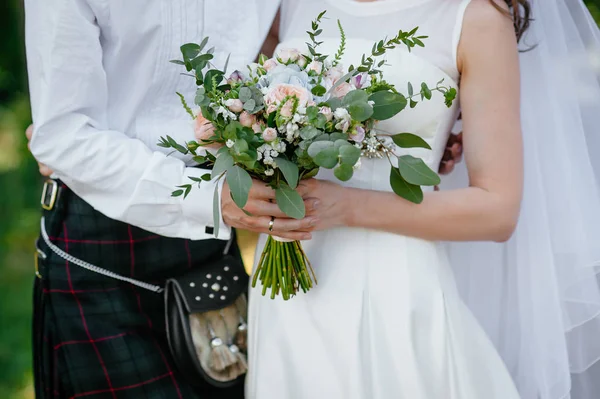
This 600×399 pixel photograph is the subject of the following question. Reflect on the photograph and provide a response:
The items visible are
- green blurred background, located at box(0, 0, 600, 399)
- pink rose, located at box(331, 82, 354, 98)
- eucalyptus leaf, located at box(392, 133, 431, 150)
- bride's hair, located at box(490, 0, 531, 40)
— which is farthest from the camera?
green blurred background, located at box(0, 0, 600, 399)

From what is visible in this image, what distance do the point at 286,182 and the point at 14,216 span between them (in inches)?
174

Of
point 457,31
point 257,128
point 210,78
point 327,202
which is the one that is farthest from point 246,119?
point 457,31

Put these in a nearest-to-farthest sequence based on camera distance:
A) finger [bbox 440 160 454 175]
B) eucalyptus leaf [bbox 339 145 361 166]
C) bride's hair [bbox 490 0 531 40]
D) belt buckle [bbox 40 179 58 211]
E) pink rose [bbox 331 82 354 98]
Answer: eucalyptus leaf [bbox 339 145 361 166], pink rose [bbox 331 82 354 98], bride's hair [bbox 490 0 531 40], belt buckle [bbox 40 179 58 211], finger [bbox 440 160 454 175]

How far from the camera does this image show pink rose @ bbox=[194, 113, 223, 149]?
190 cm

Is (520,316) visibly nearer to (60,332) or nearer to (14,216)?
(60,332)

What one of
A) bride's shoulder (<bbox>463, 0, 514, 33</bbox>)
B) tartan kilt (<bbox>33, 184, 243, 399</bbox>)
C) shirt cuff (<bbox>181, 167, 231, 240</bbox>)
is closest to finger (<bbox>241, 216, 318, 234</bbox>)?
shirt cuff (<bbox>181, 167, 231, 240</bbox>)

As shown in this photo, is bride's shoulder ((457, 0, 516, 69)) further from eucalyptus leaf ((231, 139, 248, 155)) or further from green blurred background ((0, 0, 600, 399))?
green blurred background ((0, 0, 600, 399))

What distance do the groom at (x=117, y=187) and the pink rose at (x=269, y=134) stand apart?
0.24 m

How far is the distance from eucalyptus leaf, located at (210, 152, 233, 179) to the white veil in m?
1.02

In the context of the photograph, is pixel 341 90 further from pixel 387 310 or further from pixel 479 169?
pixel 387 310

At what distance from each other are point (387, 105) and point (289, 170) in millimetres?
279

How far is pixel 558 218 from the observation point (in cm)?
237

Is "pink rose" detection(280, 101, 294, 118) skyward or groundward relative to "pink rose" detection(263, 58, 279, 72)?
groundward

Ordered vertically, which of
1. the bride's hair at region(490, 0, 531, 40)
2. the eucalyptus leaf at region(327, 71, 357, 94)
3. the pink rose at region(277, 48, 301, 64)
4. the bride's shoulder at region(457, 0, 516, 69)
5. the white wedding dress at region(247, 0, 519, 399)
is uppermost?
the bride's hair at region(490, 0, 531, 40)
